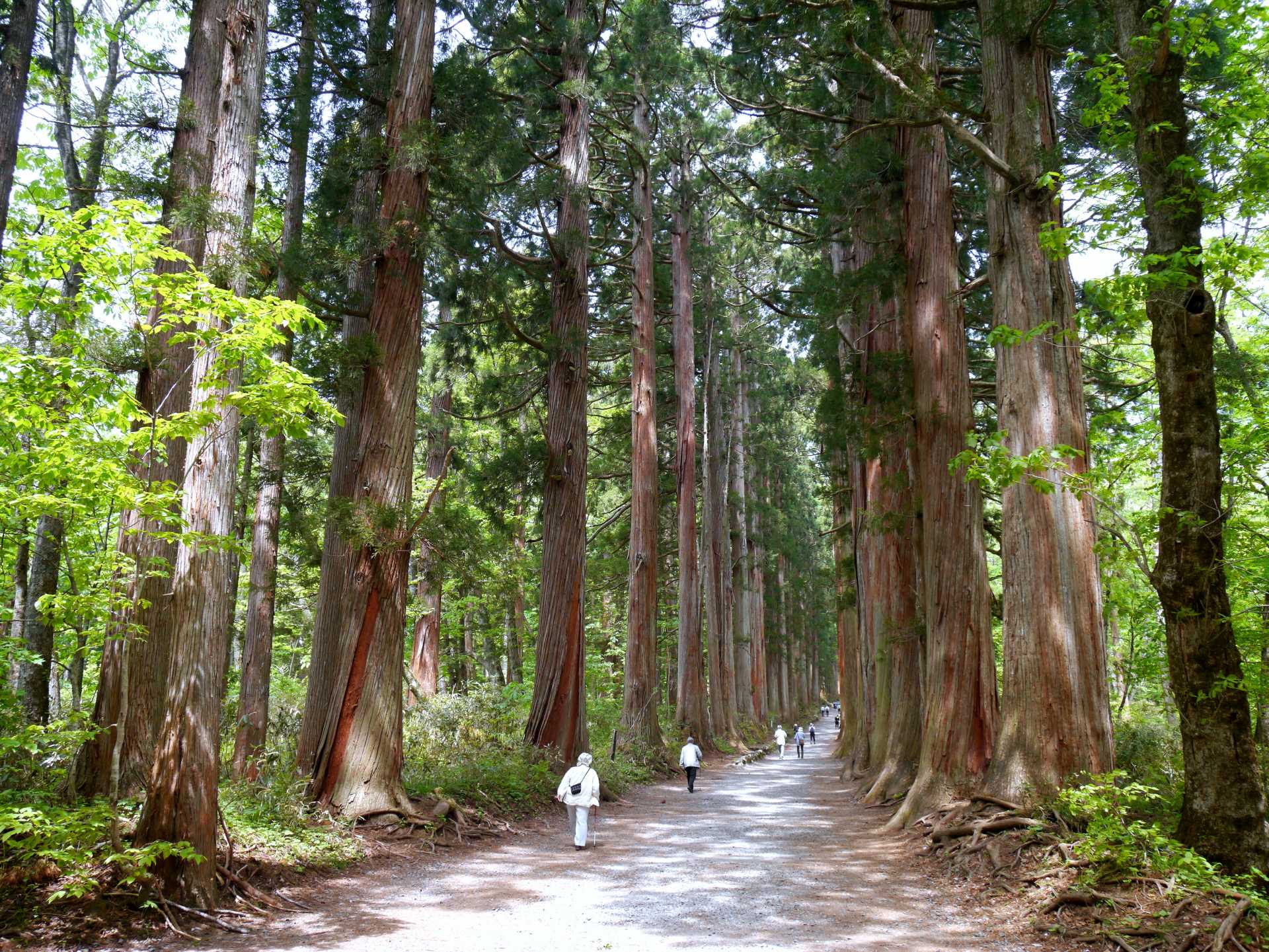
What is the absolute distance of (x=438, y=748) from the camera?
43.0 ft

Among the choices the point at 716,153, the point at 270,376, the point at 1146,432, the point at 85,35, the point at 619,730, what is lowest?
the point at 619,730

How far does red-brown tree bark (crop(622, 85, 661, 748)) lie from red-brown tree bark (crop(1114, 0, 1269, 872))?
13290 mm

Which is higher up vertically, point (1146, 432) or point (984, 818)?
point (1146, 432)

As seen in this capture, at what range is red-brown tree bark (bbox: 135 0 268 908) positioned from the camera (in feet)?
19.4

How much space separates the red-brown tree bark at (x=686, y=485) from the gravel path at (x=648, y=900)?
11422mm

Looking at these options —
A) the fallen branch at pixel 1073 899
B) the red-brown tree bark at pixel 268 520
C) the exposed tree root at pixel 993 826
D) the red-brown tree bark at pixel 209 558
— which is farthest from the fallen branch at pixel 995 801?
the red-brown tree bark at pixel 268 520

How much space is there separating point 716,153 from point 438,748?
16596 mm

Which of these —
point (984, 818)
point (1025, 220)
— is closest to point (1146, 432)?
point (1025, 220)

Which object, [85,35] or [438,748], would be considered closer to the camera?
[438,748]

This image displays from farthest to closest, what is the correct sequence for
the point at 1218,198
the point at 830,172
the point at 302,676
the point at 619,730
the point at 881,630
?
the point at 302,676
the point at 619,730
the point at 881,630
the point at 830,172
the point at 1218,198

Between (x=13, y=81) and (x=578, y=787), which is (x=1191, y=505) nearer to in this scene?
(x=578, y=787)

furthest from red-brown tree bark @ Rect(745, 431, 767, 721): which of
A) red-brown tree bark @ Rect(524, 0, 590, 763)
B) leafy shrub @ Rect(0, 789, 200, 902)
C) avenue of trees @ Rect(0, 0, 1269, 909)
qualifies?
leafy shrub @ Rect(0, 789, 200, 902)

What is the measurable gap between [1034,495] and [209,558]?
25.7ft

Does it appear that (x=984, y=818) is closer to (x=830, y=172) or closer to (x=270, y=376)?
(x=270, y=376)
